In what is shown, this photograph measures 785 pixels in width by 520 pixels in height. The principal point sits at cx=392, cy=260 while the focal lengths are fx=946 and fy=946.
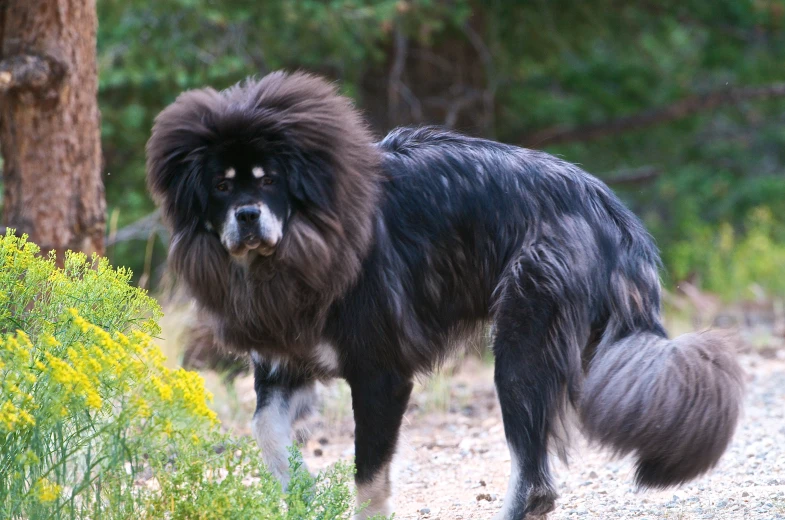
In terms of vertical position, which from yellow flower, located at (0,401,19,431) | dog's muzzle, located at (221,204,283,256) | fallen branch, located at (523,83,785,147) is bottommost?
fallen branch, located at (523,83,785,147)

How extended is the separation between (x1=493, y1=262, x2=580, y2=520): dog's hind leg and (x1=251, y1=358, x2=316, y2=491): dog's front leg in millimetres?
1097

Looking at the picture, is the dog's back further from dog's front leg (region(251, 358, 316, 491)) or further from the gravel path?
dog's front leg (region(251, 358, 316, 491))

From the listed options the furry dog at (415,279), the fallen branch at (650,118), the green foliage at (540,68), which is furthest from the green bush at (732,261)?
the furry dog at (415,279)

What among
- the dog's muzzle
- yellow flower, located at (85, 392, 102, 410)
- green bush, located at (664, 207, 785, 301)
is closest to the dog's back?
the dog's muzzle

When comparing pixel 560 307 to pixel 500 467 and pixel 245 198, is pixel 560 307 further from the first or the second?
pixel 500 467

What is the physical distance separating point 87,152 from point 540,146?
8156 mm

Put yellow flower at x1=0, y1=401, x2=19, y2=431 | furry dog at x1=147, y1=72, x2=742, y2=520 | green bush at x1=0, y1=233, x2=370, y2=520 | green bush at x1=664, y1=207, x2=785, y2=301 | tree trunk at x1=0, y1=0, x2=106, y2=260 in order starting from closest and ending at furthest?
1. yellow flower at x1=0, y1=401, x2=19, y2=431
2. green bush at x1=0, y1=233, x2=370, y2=520
3. furry dog at x1=147, y1=72, x2=742, y2=520
4. tree trunk at x1=0, y1=0, x2=106, y2=260
5. green bush at x1=664, y1=207, x2=785, y2=301

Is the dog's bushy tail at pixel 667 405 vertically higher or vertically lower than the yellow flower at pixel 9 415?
lower

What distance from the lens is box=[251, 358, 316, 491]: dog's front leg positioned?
15.2 ft

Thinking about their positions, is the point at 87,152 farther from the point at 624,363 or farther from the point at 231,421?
the point at 624,363

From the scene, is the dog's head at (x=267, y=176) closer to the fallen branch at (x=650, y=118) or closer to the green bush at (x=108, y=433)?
the green bush at (x=108, y=433)

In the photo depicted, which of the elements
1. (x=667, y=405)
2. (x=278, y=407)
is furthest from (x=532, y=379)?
(x=278, y=407)

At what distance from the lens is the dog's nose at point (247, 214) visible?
13.8 ft

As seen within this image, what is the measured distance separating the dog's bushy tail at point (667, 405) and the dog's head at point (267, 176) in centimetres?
130
